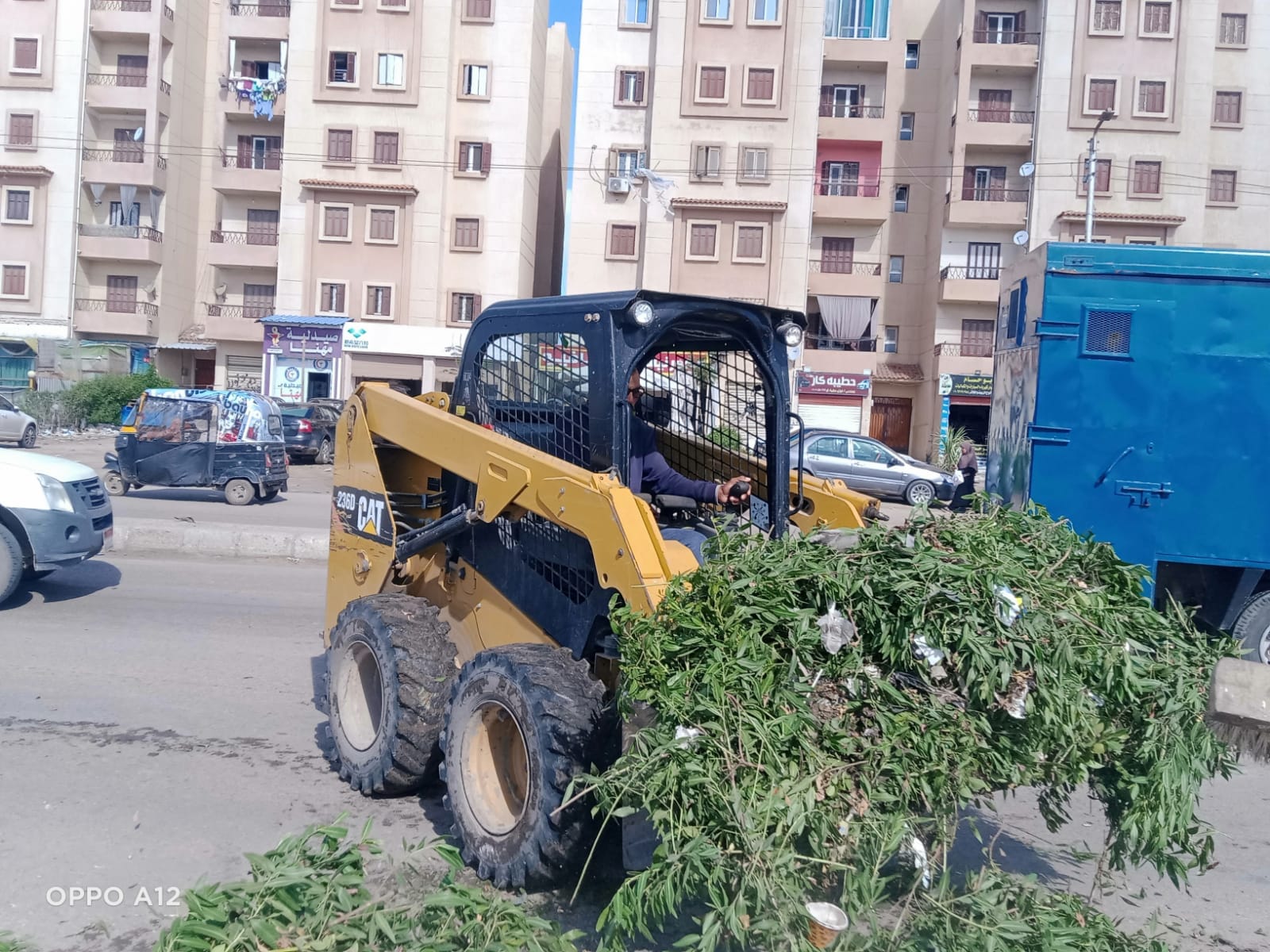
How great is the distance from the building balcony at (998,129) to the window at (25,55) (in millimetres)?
35466

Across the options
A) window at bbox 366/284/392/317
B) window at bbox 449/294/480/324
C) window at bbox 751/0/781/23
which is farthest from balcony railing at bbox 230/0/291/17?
window at bbox 751/0/781/23

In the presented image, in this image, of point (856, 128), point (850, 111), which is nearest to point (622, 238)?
point (856, 128)

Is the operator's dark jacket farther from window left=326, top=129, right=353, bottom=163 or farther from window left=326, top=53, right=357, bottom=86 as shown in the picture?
window left=326, top=53, right=357, bottom=86

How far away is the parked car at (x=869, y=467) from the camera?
77.0 feet

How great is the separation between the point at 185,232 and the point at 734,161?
77.5 ft

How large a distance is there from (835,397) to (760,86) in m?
11.5

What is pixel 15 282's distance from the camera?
133 feet

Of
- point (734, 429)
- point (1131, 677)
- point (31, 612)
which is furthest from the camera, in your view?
point (31, 612)

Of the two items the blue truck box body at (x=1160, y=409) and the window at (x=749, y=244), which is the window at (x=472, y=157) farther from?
the blue truck box body at (x=1160, y=409)

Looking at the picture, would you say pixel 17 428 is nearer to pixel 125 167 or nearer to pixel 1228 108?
pixel 125 167

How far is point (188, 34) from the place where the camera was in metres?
42.4

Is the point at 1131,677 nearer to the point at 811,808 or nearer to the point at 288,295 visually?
the point at 811,808

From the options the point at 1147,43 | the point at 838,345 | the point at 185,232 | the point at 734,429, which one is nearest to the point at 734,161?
the point at 838,345

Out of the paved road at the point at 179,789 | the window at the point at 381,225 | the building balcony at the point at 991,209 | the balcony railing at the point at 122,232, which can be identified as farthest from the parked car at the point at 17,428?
the building balcony at the point at 991,209
